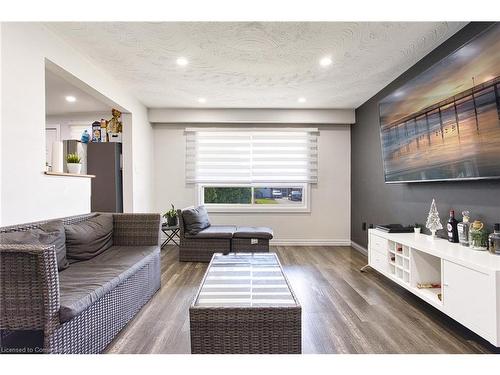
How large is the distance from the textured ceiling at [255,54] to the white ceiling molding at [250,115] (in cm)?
74

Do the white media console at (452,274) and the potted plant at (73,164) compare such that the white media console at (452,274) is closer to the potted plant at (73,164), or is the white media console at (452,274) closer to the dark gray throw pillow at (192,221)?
the dark gray throw pillow at (192,221)

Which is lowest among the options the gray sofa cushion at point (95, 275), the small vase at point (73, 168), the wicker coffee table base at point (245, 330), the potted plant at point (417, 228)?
the wicker coffee table base at point (245, 330)

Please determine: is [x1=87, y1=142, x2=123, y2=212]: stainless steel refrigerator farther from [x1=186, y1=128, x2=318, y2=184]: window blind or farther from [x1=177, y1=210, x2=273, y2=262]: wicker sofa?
[x1=186, y1=128, x2=318, y2=184]: window blind

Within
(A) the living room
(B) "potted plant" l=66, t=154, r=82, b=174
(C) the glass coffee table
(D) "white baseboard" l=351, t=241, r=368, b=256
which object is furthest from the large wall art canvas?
(B) "potted plant" l=66, t=154, r=82, b=174

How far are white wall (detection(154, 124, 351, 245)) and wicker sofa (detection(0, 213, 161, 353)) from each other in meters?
2.67

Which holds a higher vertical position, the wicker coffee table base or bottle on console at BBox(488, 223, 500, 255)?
bottle on console at BBox(488, 223, 500, 255)

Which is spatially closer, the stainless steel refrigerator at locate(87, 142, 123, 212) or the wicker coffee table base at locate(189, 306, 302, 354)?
the wicker coffee table base at locate(189, 306, 302, 354)

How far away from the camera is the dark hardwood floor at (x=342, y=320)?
6.18 ft

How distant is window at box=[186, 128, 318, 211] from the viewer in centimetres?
518

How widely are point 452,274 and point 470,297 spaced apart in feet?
0.62

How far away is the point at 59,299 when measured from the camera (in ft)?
4.92

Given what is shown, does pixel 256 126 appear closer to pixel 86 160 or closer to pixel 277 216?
pixel 277 216

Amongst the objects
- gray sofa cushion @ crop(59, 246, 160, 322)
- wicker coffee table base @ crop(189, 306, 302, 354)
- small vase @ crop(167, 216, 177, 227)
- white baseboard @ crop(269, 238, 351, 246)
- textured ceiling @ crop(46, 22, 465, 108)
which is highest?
textured ceiling @ crop(46, 22, 465, 108)

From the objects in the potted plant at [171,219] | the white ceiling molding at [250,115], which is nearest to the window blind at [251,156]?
the white ceiling molding at [250,115]
